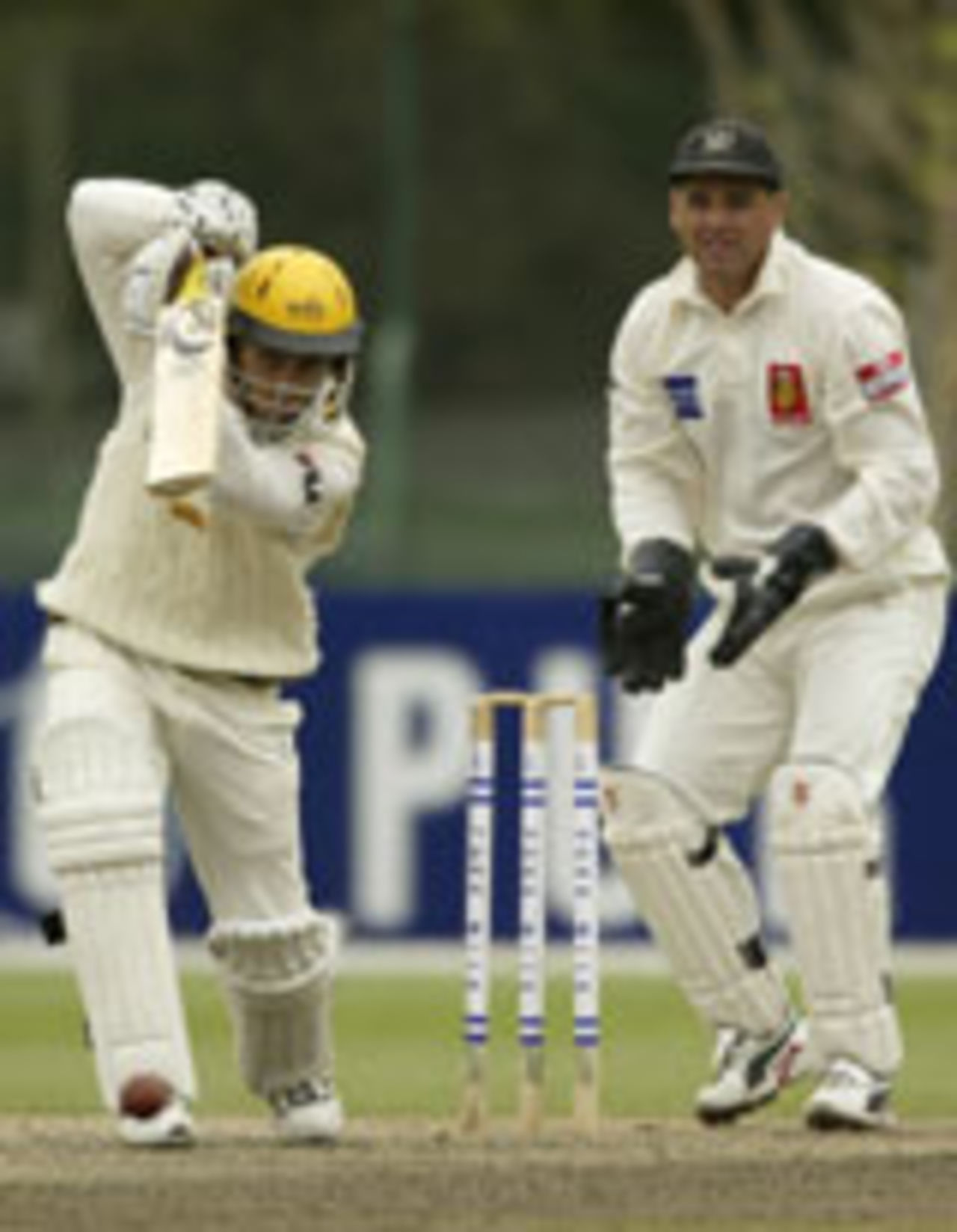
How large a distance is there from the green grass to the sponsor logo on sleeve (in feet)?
5.72

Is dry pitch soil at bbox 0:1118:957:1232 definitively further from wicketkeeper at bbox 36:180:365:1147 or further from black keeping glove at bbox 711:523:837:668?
black keeping glove at bbox 711:523:837:668

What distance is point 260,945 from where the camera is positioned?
32.4 feet

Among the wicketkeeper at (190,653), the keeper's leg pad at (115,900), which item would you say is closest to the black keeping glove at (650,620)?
the wicketkeeper at (190,653)

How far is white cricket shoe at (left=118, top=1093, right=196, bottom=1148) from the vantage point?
952cm

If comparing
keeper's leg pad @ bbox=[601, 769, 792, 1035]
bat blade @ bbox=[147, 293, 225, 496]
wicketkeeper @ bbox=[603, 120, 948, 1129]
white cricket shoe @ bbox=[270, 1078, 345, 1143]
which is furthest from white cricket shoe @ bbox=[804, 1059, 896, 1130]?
bat blade @ bbox=[147, 293, 225, 496]

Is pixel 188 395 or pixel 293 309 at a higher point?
pixel 293 309

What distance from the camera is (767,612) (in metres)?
10.1

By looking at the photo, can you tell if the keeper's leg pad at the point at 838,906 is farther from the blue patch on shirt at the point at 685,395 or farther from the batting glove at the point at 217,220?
the batting glove at the point at 217,220

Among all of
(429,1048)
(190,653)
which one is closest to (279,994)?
(190,653)

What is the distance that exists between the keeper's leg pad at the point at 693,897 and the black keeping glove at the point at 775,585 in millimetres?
433

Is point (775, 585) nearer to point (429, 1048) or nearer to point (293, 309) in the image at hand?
point (293, 309)

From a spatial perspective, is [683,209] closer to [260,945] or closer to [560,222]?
[260,945]

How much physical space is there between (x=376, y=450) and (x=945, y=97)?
11.1ft

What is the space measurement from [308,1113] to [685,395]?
5.60 ft
